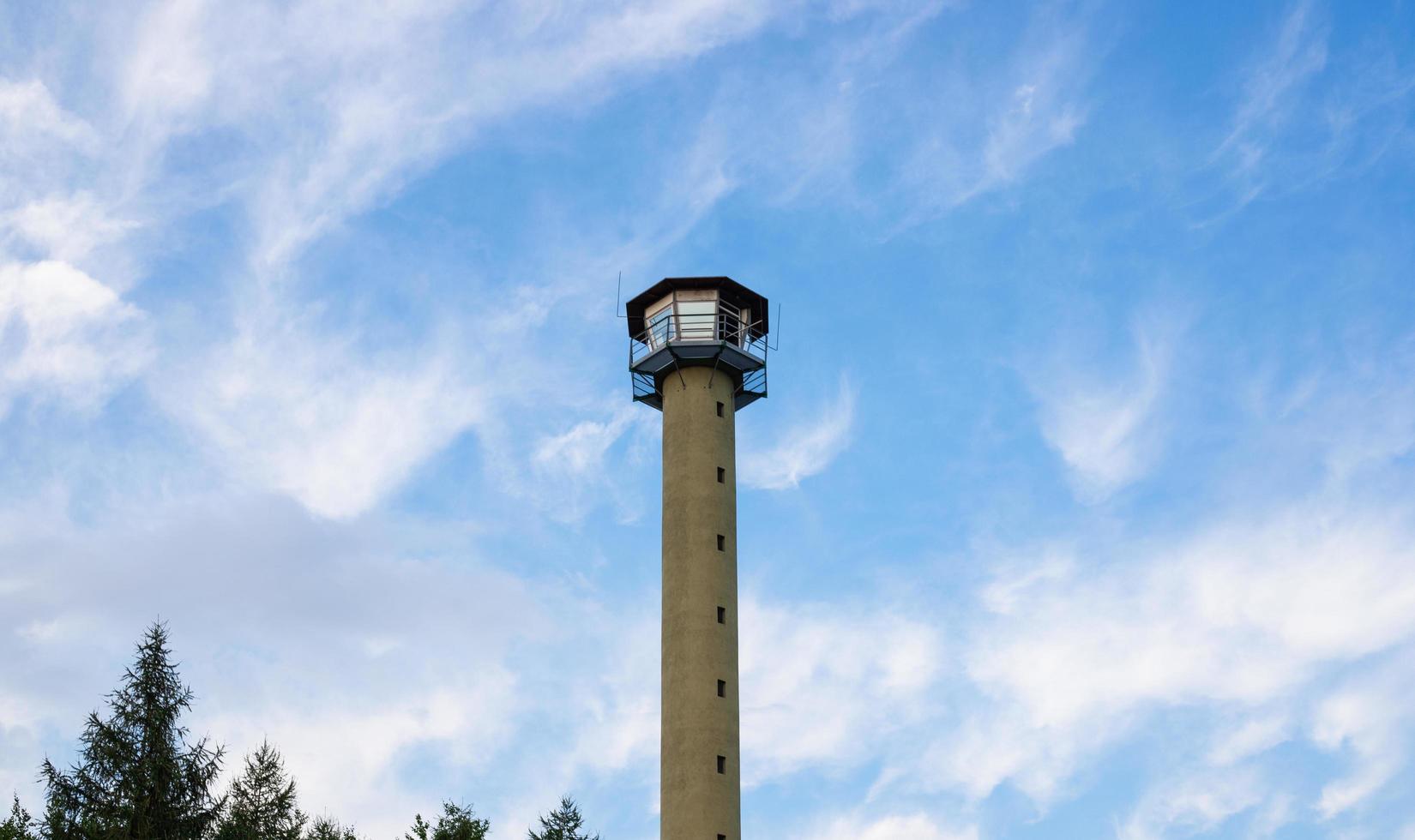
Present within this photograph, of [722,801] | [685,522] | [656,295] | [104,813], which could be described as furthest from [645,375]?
[104,813]

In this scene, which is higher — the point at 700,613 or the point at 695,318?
the point at 695,318

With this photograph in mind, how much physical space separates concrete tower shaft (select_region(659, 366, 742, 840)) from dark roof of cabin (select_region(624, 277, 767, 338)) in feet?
11.5

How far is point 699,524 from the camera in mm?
55000

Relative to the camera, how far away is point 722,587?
5438cm

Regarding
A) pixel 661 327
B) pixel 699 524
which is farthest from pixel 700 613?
pixel 661 327

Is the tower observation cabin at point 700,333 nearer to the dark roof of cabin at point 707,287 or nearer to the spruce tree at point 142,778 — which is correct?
the dark roof of cabin at point 707,287

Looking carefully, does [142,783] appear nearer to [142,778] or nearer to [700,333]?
[142,778]

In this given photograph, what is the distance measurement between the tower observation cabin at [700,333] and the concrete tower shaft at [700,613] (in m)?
0.65

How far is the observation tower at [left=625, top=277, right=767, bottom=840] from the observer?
51.2m

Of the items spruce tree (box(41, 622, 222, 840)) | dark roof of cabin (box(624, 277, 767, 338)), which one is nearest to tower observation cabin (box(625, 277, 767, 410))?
dark roof of cabin (box(624, 277, 767, 338))

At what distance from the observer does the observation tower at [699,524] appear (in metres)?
51.2

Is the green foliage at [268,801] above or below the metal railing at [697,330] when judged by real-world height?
below

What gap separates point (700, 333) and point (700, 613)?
12.3m

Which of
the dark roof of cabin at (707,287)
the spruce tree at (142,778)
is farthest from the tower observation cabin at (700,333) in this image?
the spruce tree at (142,778)
